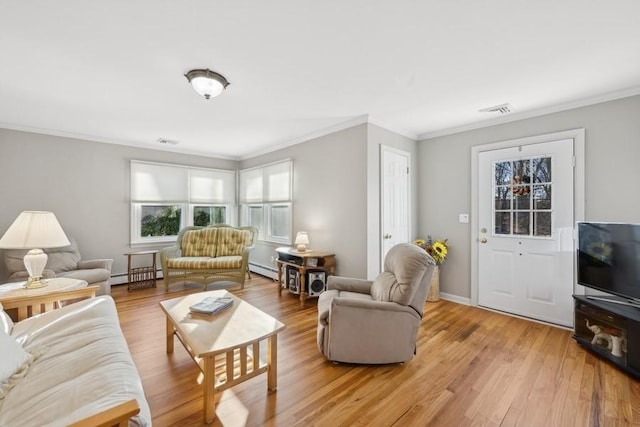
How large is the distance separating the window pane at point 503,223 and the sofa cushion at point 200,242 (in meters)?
4.28

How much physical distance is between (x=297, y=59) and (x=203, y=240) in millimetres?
3597

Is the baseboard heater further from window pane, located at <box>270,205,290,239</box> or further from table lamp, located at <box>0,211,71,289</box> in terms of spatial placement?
table lamp, located at <box>0,211,71,289</box>

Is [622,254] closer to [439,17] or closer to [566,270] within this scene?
[566,270]

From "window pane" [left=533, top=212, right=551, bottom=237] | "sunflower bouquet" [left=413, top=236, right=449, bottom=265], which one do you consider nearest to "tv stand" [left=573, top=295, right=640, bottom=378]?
"window pane" [left=533, top=212, right=551, bottom=237]

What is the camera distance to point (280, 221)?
5012 millimetres

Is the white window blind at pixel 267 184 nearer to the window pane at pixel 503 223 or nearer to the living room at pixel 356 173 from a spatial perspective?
the living room at pixel 356 173

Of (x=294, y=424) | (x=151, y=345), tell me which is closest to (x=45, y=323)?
(x=151, y=345)

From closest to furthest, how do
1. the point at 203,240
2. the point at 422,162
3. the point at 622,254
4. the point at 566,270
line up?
the point at 622,254, the point at 566,270, the point at 422,162, the point at 203,240

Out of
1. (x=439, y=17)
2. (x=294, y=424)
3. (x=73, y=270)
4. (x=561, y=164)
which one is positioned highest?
(x=439, y=17)

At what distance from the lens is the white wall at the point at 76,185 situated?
3.79 meters

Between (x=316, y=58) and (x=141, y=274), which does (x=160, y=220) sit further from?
(x=316, y=58)

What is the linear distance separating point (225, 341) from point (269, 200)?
358 cm

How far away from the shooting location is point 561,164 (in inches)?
117

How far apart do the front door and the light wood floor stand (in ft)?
1.45
